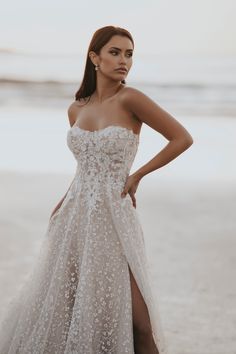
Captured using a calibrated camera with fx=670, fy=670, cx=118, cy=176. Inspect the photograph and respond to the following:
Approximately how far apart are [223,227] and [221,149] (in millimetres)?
4354

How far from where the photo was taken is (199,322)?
4.40 meters

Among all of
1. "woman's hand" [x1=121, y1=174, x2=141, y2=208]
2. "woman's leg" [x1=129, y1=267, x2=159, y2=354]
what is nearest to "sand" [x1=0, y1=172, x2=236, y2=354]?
"woman's leg" [x1=129, y1=267, x2=159, y2=354]

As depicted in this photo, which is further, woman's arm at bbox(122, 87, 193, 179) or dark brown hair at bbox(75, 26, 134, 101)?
dark brown hair at bbox(75, 26, 134, 101)

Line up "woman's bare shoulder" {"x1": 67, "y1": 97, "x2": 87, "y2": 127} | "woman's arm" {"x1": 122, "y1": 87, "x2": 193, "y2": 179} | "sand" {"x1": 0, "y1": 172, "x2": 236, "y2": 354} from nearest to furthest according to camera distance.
Answer: "woman's arm" {"x1": 122, "y1": 87, "x2": 193, "y2": 179} < "woman's bare shoulder" {"x1": 67, "y1": 97, "x2": 87, "y2": 127} < "sand" {"x1": 0, "y1": 172, "x2": 236, "y2": 354}

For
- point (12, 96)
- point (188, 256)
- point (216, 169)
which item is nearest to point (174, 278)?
point (188, 256)

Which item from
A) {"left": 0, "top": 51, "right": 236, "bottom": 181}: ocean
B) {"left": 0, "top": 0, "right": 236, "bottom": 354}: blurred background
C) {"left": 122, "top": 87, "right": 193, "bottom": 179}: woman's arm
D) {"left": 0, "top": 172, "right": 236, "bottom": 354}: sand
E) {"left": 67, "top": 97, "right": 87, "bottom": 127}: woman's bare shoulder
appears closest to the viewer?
{"left": 122, "top": 87, "right": 193, "bottom": 179}: woman's arm

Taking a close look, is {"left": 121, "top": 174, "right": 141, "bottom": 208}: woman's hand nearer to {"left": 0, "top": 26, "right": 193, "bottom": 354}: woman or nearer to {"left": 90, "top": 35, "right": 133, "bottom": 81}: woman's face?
{"left": 0, "top": 26, "right": 193, "bottom": 354}: woman

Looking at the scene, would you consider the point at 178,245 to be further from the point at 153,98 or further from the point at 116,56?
the point at 153,98

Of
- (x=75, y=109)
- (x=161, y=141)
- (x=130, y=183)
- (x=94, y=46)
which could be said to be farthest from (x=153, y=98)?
(x=130, y=183)

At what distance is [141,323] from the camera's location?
3.07 metres

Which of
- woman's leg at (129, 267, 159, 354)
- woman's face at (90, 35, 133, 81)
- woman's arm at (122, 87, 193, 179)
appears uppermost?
woman's face at (90, 35, 133, 81)

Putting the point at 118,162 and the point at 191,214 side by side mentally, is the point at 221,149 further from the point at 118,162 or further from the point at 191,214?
the point at 118,162

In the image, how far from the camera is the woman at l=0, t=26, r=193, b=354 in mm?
3041

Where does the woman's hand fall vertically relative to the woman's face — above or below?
below
